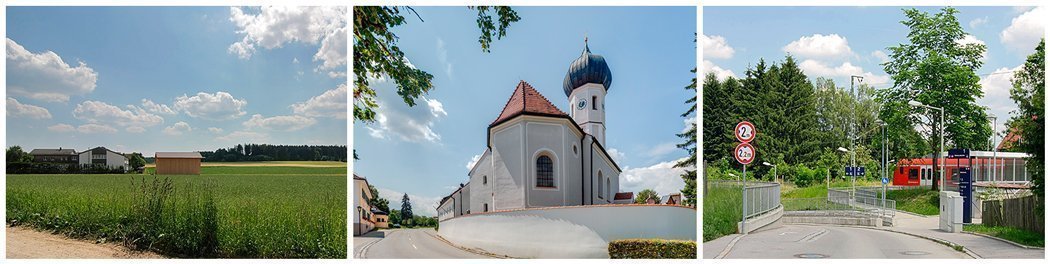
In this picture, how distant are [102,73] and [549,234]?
570cm

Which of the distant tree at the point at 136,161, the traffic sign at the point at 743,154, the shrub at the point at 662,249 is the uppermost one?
the traffic sign at the point at 743,154

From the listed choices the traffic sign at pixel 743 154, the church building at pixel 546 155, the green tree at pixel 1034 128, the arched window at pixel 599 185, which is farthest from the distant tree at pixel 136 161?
the green tree at pixel 1034 128

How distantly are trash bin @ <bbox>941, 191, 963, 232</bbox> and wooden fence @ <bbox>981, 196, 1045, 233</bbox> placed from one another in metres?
0.48

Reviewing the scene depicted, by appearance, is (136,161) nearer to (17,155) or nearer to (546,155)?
(17,155)

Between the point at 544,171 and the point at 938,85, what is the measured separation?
33.5 feet

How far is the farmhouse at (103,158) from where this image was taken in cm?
825

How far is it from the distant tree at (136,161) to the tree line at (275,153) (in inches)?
29.7

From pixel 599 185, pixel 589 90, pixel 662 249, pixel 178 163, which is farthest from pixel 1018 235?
pixel 178 163

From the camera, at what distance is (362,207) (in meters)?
→ 8.01

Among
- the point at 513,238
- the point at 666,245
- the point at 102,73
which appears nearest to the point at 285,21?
the point at 102,73

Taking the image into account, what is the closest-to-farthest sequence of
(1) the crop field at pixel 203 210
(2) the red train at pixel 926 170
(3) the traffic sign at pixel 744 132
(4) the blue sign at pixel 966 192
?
(3) the traffic sign at pixel 744 132 → (1) the crop field at pixel 203 210 → (4) the blue sign at pixel 966 192 → (2) the red train at pixel 926 170

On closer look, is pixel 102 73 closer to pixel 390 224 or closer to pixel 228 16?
pixel 228 16

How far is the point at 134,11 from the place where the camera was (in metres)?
7.96

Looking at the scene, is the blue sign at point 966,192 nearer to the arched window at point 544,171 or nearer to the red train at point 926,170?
the red train at point 926,170
